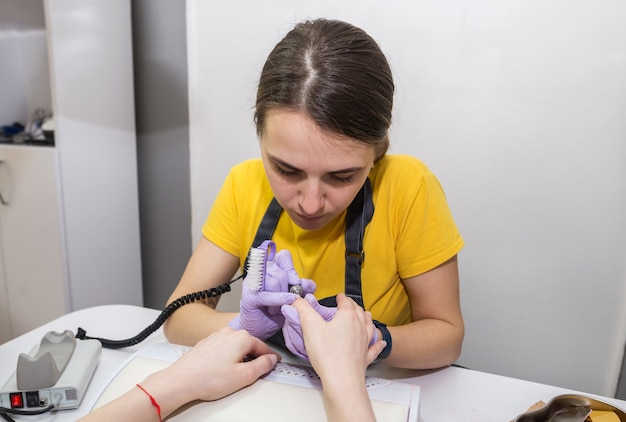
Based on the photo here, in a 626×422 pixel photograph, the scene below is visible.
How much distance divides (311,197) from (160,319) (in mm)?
478

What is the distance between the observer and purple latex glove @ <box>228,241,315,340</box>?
2.56 feet

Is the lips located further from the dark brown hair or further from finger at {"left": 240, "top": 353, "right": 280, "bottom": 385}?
finger at {"left": 240, "top": 353, "right": 280, "bottom": 385}

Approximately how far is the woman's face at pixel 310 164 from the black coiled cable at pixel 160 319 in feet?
0.70

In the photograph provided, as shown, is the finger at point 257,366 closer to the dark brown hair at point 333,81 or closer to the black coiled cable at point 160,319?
the black coiled cable at point 160,319

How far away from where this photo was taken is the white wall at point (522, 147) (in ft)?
4.75

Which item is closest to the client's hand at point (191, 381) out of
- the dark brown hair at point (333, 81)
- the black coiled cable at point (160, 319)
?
the black coiled cable at point (160, 319)

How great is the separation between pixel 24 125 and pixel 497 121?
2.01 m

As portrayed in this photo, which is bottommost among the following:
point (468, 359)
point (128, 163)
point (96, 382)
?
point (468, 359)

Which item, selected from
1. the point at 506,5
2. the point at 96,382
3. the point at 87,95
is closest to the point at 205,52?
the point at 87,95

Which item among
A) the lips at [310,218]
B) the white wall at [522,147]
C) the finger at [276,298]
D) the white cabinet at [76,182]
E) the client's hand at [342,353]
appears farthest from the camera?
the white cabinet at [76,182]

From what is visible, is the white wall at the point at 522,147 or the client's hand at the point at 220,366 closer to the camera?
the client's hand at the point at 220,366

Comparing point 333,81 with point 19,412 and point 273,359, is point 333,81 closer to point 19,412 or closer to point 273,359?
point 273,359

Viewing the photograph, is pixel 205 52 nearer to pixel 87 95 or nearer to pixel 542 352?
pixel 87 95

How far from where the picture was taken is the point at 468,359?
1769 millimetres
